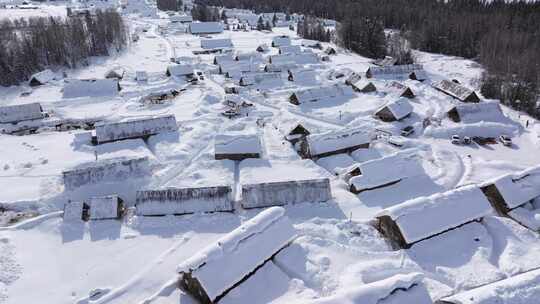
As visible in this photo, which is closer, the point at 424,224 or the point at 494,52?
the point at 424,224

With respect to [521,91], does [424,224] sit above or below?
below

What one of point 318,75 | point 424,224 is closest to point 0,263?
point 424,224

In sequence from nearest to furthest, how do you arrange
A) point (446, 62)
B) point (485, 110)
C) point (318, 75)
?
1. point (485, 110)
2. point (318, 75)
3. point (446, 62)

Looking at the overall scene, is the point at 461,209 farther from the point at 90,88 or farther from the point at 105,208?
the point at 90,88

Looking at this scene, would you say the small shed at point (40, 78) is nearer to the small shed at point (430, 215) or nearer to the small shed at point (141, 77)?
the small shed at point (141, 77)

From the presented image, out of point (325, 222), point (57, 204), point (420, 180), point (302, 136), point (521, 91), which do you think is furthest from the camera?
point (521, 91)

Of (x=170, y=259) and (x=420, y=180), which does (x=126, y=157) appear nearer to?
(x=170, y=259)
